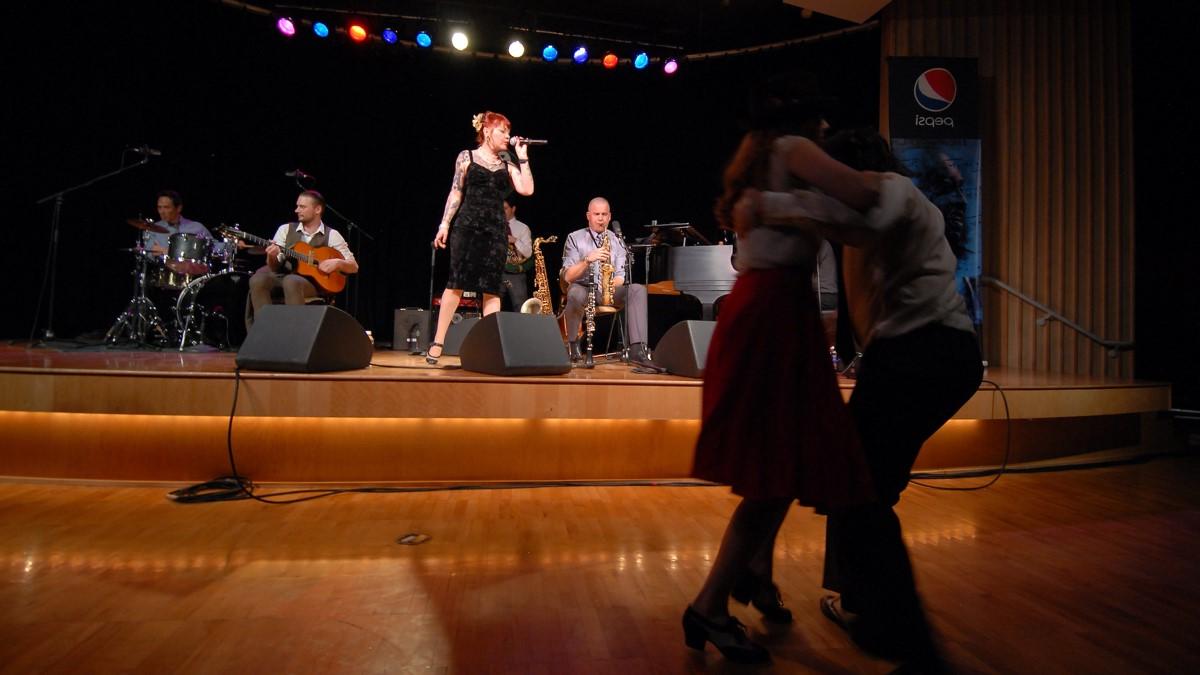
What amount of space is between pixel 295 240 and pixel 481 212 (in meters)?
2.47

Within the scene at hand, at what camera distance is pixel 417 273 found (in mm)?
7527

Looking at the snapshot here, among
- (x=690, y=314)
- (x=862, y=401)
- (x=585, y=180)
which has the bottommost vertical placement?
(x=862, y=401)

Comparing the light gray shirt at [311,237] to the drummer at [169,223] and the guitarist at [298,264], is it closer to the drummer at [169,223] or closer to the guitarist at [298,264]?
the guitarist at [298,264]

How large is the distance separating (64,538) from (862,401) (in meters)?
2.83

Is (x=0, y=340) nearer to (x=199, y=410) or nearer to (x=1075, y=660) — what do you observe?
(x=199, y=410)

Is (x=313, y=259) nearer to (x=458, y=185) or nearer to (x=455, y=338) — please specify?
(x=455, y=338)

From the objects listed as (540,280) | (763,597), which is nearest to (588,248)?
(540,280)

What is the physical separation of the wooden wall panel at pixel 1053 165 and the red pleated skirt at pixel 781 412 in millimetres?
5412

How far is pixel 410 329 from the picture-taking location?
19.9 ft

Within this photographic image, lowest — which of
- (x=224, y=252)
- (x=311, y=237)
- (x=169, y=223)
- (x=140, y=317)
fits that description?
(x=140, y=317)

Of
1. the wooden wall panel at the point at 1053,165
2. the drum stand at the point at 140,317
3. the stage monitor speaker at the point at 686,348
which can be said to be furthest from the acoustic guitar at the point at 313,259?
the wooden wall panel at the point at 1053,165

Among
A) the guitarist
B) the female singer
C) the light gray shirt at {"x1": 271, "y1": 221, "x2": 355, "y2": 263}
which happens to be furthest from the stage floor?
the light gray shirt at {"x1": 271, "y1": 221, "x2": 355, "y2": 263}

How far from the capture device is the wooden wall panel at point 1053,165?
18.8 feet

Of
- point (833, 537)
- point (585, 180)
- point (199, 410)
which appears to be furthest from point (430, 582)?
point (585, 180)
